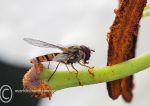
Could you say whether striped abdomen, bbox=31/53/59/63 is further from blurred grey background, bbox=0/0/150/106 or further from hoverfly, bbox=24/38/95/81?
blurred grey background, bbox=0/0/150/106

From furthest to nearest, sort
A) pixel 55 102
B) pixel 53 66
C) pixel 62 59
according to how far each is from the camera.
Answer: pixel 55 102, pixel 53 66, pixel 62 59

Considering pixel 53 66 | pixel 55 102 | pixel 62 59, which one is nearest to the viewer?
pixel 62 59

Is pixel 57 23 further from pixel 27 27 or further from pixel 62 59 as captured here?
pixel 62 59

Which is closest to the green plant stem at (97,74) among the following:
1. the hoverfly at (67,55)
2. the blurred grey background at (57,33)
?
the hoverfly at (67,55)

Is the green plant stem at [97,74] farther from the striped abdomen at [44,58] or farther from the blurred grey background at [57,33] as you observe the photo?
the blurred grey background at [57,33]

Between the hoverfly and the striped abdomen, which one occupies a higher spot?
the hoverfly

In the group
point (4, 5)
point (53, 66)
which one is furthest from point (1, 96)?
point (4, 5)

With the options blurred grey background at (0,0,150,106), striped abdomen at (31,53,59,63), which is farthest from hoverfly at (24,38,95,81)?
blurred grey background at (0,0,150,106)
